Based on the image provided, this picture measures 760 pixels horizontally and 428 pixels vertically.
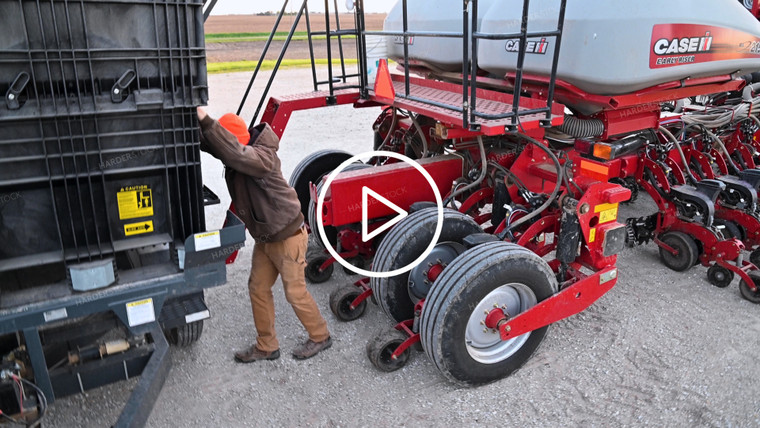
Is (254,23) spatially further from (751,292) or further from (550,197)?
(751,292)

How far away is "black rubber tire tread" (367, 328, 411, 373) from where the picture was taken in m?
3.39

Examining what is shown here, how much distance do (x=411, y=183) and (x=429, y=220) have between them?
627 millimetres

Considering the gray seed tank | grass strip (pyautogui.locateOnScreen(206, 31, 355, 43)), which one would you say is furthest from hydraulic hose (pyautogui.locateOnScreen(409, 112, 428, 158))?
grass strip (pyautogui.locateOnScreen(206, 31, 355, 43))

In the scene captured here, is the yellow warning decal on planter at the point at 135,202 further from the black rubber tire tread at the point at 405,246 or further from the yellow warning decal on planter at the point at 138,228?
the black rubber tire tread at the point at 405,246

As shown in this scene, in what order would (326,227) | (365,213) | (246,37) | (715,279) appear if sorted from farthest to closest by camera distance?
(246,37) → (326,227) → (715,279) → (365,213)

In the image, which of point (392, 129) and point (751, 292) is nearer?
point (751, 292)

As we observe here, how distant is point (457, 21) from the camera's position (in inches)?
176

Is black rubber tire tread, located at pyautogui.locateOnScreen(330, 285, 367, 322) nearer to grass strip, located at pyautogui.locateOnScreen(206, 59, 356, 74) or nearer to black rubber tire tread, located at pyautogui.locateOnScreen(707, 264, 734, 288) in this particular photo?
black rubber tire tread, located at pyautogui.locateOnScreen(707, 264, 734, 288)

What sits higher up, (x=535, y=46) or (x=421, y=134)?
(x=535, y=46)

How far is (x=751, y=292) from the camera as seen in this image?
13.8 ft

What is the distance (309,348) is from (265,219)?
0.93 m

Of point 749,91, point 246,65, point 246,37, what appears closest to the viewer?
point 749,91

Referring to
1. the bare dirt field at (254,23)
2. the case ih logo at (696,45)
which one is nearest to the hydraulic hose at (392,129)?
the case ih logo at (696,45)

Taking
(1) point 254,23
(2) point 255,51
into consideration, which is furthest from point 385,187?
(1) point 254,23
